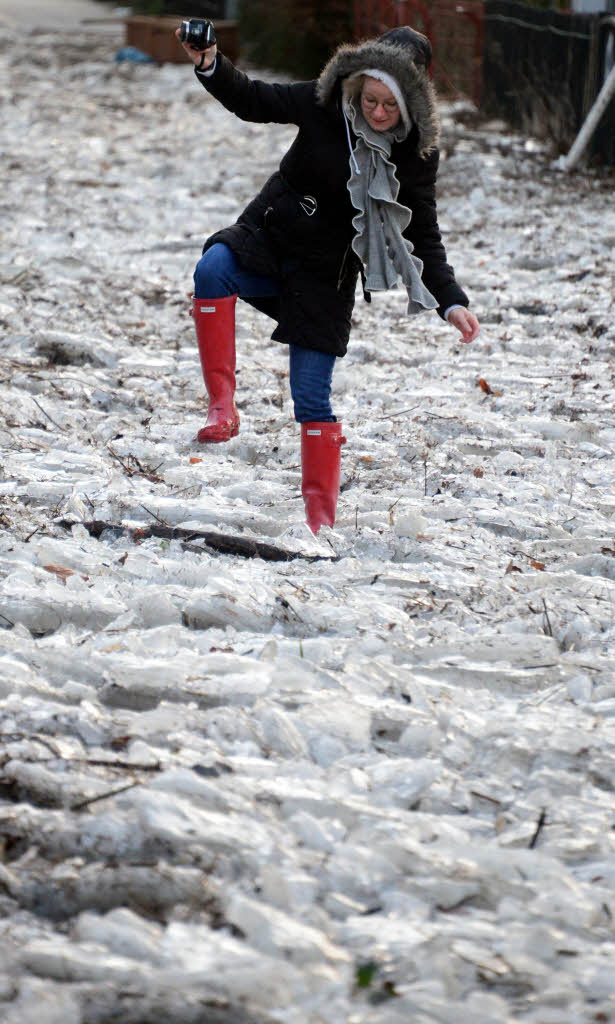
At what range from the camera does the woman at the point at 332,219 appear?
322 cm

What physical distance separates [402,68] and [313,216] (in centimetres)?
49

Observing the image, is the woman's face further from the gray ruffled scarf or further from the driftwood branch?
the driftwood branch

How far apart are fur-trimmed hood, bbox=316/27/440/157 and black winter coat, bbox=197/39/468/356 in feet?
0.08

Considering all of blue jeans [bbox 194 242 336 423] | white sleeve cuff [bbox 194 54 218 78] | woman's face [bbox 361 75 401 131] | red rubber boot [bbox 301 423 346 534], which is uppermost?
white sleeve cuff [bbox 194 54 218 78]

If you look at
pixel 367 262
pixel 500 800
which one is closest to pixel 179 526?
pixel 367 262

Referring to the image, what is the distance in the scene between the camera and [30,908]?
1922 millimetres

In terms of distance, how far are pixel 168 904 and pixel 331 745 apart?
56 cm

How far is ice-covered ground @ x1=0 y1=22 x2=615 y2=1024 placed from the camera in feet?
6.02

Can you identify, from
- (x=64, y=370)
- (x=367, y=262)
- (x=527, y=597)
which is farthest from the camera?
(x=64, y=370)

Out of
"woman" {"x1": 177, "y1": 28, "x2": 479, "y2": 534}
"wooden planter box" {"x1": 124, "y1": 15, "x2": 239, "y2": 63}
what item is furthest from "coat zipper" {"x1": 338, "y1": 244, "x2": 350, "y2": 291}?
"wooden planter box" {"x1": 124, "y1": 15, "x2": 239, "y2": 63}

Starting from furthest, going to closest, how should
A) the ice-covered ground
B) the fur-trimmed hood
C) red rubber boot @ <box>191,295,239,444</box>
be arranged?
red rubber boot @ <box>191,295,239,444</box>, the fur-trimmed hood, the ice-covered ground

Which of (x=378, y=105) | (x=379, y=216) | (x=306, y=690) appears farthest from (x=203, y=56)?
(x=306, y=690)

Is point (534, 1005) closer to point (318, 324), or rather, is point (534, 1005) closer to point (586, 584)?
point (586, 584)

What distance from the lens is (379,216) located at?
3316 mm
